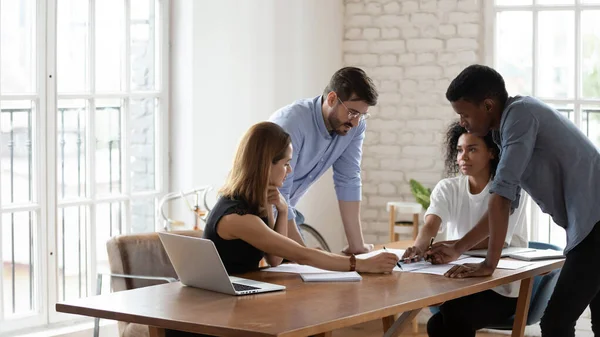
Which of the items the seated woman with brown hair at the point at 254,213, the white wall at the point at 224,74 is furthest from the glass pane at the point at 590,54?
the seated woman with brown hair at the point at 254,213

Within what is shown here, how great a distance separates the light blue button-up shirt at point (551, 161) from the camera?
3543 mm

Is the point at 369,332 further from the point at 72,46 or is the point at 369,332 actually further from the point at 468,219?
the point at 72,46

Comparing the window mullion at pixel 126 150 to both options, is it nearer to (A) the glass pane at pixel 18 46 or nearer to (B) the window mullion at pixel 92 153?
(B) the window mullion at pixel 92 153

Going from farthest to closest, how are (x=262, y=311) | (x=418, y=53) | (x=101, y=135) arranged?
(x=418, y=53) < (x=101, y=135) < (x=262, y=311)

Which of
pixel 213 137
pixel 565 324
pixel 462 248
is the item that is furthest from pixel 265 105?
pixel 565 324

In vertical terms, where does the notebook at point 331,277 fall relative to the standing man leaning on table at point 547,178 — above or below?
below

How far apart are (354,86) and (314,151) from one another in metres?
0.44

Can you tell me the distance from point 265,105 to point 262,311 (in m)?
3.24

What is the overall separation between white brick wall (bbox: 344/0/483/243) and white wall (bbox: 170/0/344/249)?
17.2 inches

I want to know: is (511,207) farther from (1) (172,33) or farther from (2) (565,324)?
(1) (172,33)

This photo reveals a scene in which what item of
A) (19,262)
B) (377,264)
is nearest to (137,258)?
(19,262)

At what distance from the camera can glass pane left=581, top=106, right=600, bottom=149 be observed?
609 cm

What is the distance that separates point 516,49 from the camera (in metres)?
6.26

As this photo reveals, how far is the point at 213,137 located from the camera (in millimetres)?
5852
